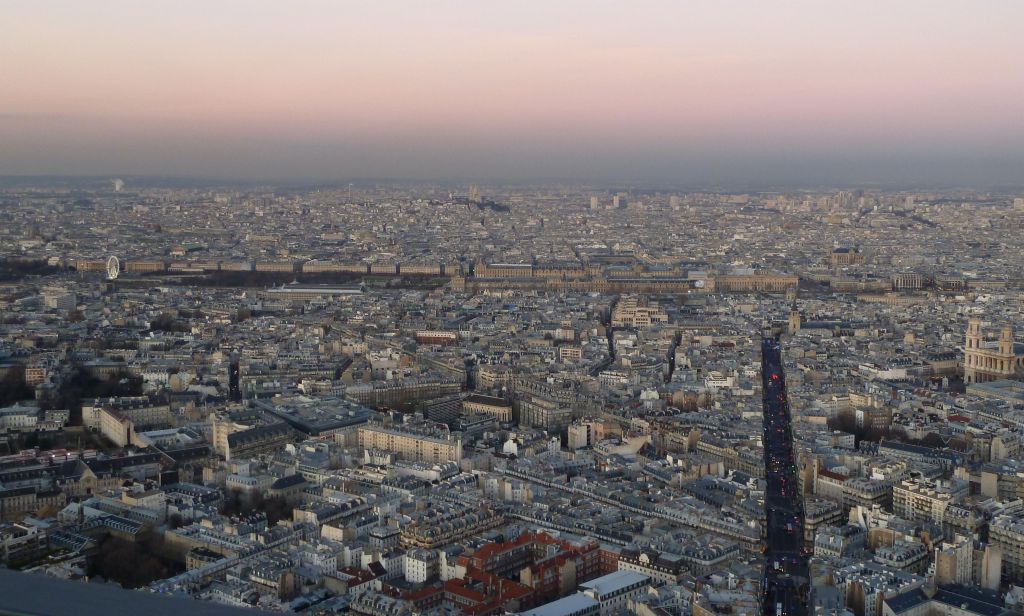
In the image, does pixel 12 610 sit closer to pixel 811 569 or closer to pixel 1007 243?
pixel 811 569

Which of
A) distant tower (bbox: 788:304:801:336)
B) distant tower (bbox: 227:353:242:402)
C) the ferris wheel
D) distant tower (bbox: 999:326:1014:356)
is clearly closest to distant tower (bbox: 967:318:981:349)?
distant tower (bbox: 999:326:1014:356)

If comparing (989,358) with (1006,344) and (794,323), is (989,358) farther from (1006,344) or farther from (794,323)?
(794,323)

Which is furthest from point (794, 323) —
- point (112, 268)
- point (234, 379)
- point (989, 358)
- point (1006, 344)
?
point (112, 268)

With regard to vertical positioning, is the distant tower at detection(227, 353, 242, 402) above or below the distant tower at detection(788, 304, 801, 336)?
above

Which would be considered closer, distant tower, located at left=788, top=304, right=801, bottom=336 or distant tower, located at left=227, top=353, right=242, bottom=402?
distant tower, located at left=227, top=353, right=242, bottom=402

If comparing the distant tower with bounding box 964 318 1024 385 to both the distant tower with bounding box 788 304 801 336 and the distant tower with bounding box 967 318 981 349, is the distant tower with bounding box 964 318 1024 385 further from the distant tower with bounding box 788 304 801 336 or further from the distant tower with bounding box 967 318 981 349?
the distant tower with bounding box 788 304 801 336

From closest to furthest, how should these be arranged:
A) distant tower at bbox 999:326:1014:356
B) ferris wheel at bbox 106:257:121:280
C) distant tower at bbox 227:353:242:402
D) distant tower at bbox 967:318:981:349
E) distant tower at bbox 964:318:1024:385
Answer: distant tower at bbox 227:353:242:402 → distant tower at bbox 964:318:1024:385 → distant tower at bbox 999:326:1014:356 → distant tower at bbox 967:318:981:349 → ferris wheel at bbox 106:257:121:280

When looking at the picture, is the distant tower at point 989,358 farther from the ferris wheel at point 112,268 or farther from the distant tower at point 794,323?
the ferris wheel at point 112,268

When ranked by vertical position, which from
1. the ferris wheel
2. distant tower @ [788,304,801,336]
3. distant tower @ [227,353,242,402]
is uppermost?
the ferris wheel

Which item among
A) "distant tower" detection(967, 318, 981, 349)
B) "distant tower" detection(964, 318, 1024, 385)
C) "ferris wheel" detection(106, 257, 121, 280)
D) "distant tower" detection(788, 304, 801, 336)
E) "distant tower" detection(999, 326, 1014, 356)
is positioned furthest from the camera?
"ferris wheel" detection(106, 257, 121, 280)

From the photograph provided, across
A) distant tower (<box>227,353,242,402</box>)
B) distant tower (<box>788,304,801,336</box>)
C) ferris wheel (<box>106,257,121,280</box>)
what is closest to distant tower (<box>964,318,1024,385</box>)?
distant tower (<box>788,304,801,336</box>)
